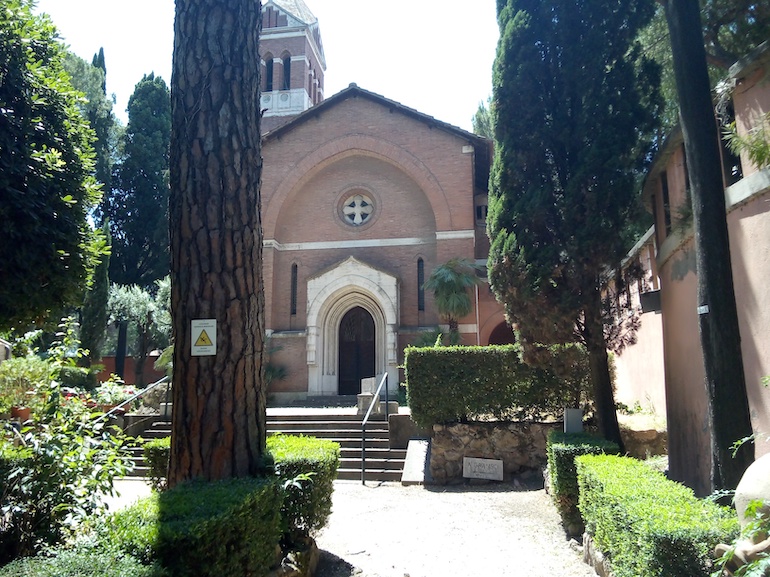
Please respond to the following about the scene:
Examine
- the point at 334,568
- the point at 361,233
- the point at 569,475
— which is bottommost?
the point at 334,568

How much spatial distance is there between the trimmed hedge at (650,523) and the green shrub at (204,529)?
2.25 metres

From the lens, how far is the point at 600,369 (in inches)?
299

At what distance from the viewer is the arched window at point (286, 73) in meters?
27.2

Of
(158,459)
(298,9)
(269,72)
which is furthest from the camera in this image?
(298,9)

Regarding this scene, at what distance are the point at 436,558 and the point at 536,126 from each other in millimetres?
5626

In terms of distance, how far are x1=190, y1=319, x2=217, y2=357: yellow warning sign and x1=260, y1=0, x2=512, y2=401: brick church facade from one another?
1410 cm

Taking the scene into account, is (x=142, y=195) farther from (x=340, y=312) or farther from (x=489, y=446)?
(x=489, y=446)

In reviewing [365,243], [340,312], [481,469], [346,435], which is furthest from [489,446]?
[365,243]

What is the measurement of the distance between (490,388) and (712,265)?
6.19 m

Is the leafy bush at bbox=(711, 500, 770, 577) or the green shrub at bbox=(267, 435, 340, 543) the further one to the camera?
the green shrub at bbox=(267, 435, 340, 543)

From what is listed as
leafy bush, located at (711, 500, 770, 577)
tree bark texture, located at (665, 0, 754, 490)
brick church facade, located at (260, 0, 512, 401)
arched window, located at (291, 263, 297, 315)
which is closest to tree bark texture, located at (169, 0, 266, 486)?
leafy bush, located at (711, 500, 770, 577)

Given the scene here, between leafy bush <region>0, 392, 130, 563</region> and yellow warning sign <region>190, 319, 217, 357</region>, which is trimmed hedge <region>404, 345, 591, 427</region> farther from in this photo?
leafy bush <region>0, 392, 130, 563</region>

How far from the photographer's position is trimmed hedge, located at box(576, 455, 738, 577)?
2.91 metres

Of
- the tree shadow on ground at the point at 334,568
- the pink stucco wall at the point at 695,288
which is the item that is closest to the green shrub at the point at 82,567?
the tree shadow on ground at the point at 334,568
